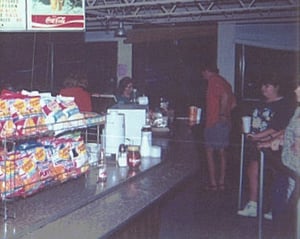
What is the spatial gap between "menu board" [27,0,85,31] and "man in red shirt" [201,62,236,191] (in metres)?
1.85

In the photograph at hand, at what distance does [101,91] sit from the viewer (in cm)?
527

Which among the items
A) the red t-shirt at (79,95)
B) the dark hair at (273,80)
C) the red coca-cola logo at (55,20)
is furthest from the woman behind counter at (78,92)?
the red coca-cola logo at (55,20)

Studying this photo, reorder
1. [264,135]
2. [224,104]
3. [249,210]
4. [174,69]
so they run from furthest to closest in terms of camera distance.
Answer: [174,69] < [224,104] < [249,210] < [264,135]

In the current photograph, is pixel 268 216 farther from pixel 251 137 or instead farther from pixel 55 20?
pixel 55 20

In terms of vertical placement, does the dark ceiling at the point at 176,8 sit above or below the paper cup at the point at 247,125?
above

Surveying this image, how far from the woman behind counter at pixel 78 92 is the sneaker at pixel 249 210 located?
1.18 meters

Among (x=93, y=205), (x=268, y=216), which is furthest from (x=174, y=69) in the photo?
(x=93, y=205)

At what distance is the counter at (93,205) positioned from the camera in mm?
967

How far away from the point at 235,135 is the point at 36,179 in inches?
124

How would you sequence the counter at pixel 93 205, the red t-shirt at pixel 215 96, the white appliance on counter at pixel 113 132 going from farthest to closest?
the red t-shirt at pixel 215 96
the white appliance on counter at pixel 113 132
the counter at pixel 93 205

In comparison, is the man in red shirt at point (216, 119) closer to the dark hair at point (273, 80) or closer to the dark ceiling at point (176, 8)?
the dark ceiling at point (176, 8)

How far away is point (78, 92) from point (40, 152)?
2.24 m

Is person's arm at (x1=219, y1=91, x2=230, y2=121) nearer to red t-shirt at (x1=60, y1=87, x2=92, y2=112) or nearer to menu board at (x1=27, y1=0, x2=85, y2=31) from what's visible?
red t-shirt at (x1=60, y1=87, x2=92, y2=112)

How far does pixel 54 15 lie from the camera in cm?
186
